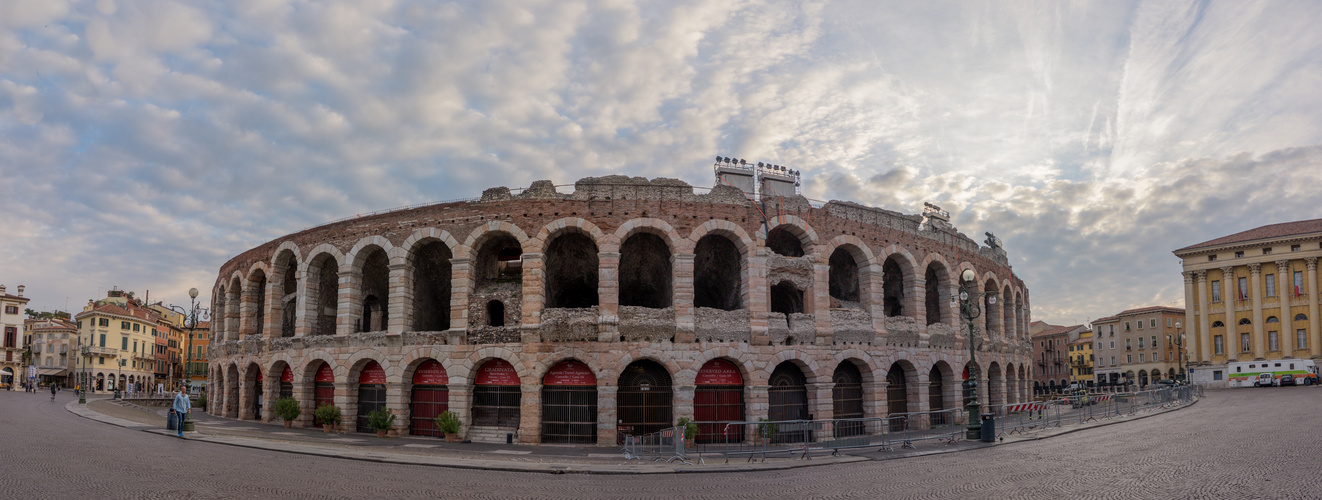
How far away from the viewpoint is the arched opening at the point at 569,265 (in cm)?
3241

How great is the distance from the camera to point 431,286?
34.8m

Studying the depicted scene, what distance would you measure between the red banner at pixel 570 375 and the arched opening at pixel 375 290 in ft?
32.3

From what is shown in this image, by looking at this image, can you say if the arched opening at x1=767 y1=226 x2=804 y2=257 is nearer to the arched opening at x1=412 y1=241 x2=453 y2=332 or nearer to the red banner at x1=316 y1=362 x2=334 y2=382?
the arched opening at x1=412 y1=241 x2=453 y2=332

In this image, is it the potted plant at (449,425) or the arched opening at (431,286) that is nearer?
the potted plant at (449,425)

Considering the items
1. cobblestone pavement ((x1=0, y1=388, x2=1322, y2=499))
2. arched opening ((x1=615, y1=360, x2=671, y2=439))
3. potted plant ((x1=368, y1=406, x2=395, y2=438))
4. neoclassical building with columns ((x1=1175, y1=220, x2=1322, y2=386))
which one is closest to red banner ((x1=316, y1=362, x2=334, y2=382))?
potted plant ((x1=368, y1=406, x2=395, y2=438))

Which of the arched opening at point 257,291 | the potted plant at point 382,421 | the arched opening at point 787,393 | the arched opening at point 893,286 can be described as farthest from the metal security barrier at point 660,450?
the arched opening at point 257,291

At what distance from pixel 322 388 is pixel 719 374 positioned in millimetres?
17893

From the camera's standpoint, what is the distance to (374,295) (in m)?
35.2

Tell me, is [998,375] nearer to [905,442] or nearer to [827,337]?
[827,337]

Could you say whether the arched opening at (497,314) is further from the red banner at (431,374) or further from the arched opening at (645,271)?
the arched opening at (645,271)

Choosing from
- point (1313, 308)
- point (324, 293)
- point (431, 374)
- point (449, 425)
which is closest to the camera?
point (449, 425)

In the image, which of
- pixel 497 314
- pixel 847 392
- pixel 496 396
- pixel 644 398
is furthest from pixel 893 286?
pixel 496 396

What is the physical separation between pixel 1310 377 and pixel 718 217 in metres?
61.2

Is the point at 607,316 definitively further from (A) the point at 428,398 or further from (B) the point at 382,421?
(B) the point at 382,421
